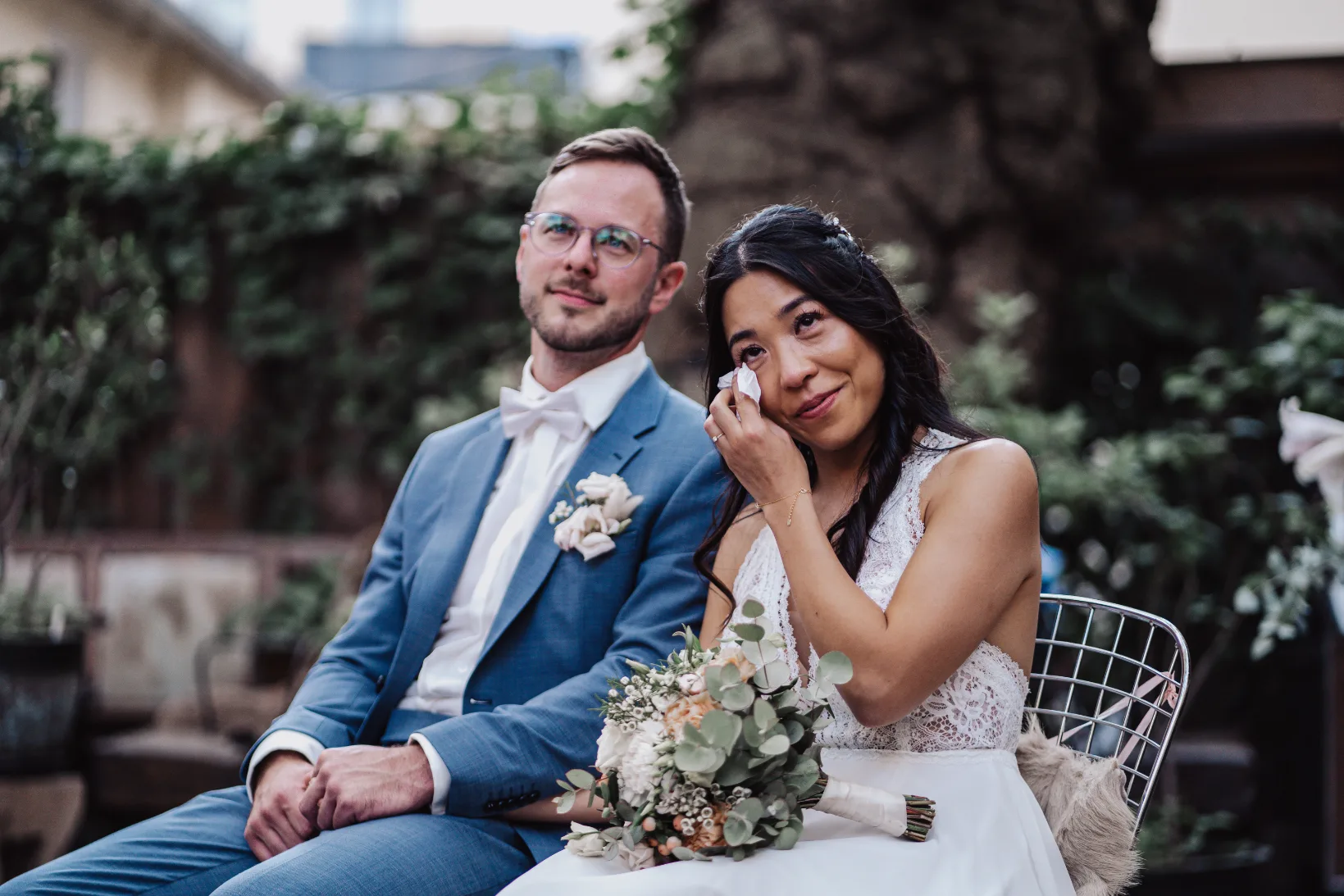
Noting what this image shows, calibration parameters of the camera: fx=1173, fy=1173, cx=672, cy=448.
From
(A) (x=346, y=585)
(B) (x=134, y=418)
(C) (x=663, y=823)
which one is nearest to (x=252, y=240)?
(B) (x=134, y=418)

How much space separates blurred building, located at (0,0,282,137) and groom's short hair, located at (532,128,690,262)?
7.57 meters

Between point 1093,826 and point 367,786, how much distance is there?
3.91ft

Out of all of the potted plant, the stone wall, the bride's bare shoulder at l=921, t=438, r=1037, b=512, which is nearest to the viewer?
the bride's bare shoulder at l=921, t=438, r=1037, b=512

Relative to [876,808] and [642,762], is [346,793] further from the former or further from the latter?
[876,808]

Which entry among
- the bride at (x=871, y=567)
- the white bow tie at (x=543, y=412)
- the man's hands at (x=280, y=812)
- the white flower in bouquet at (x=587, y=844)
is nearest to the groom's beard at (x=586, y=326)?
the white bow tie at (x=543, y=412)

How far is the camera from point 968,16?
5.18 meters

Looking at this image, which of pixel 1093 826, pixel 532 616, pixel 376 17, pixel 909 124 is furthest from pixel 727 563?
pixel 376 17

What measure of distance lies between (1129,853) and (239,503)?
605 cm

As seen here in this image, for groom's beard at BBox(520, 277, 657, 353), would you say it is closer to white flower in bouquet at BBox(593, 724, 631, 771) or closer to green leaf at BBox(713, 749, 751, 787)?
white flower in bouquet at BBox(593, 724, 631, 771)

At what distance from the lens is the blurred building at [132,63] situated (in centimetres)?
988

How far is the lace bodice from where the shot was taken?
1.77 meters

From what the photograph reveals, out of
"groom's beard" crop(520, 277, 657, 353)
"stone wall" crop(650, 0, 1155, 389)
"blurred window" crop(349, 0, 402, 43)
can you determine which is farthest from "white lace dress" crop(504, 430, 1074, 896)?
"blurred window" crop(349, 0, 402, 43)

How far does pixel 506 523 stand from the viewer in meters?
2.45

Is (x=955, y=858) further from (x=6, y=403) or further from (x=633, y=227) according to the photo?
(x=6, y=403)
